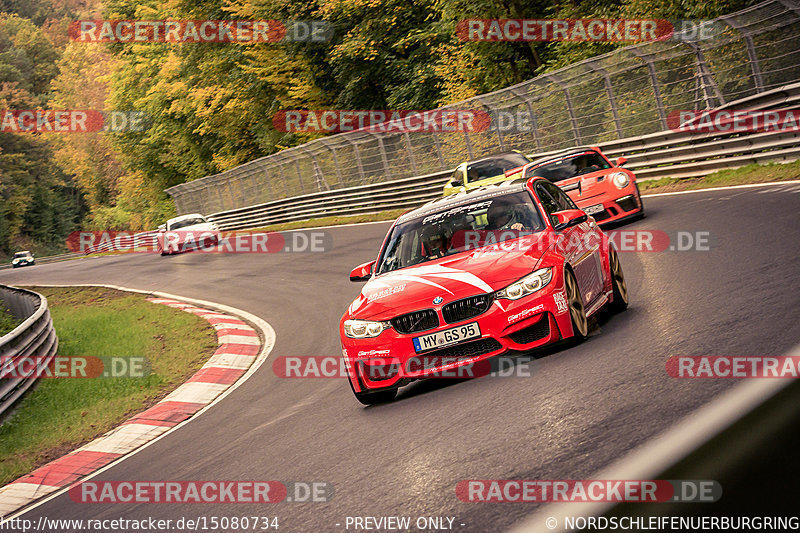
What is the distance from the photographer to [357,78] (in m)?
40.7

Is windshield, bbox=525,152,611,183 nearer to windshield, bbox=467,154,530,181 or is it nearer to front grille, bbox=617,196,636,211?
front grille, bbox=617,196,636,211

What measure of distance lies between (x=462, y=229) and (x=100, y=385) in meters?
6.52

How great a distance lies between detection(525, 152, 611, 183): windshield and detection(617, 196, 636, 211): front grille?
2.67 feet

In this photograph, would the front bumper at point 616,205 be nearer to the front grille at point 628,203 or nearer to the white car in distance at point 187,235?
the front grille at point 628,203

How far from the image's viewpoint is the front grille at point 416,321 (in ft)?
22.3

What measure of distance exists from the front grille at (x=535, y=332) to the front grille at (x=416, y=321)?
0.65 metres

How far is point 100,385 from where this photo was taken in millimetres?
12016

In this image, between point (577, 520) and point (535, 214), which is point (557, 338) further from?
point (577, 520)

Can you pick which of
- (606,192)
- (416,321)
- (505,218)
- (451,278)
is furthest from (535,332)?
(606,192)

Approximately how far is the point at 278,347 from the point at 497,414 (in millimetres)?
6790

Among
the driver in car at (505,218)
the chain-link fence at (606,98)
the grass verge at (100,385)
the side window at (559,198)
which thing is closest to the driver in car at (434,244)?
the driver in car at (505,218)

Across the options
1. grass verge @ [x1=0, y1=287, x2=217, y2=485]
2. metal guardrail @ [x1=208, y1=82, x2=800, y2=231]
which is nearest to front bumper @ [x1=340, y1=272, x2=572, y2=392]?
grass verge @ [x1=0, y1=287, x2=217, y2=485]

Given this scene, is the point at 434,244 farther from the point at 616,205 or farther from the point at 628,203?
the point at 628,203

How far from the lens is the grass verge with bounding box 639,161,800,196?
15.4 meters
